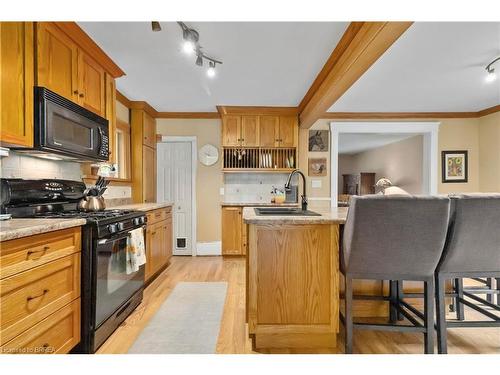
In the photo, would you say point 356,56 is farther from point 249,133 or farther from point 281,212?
point 249,133

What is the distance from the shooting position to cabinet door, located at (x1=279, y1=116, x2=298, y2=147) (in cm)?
468

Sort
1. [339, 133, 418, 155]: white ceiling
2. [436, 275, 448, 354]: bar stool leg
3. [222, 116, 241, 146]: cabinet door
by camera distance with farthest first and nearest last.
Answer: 1. [339, 133, 418, 155]: white ceiling
2. [222, 116, 241, 146]: cabinet door
3. [436, 275, 448, 354]: bar stool leg

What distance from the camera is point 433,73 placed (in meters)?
3.16

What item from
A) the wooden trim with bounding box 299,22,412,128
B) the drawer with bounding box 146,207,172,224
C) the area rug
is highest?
the wooden trim with bounding box 299,22,412,128

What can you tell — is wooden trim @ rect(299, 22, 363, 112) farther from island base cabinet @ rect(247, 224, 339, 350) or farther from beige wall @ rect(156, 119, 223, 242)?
beige wall @ rect(156, 119, 223, 242)

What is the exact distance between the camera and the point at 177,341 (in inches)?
79.5

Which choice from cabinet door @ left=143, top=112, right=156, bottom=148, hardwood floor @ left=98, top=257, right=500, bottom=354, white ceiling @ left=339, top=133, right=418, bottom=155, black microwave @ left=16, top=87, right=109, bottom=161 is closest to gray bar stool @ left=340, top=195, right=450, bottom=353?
hardwood floor @ left=98, top=257, right=500, bottom=354

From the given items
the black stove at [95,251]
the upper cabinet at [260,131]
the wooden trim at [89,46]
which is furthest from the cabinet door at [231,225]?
the wooden trim at [89,46]

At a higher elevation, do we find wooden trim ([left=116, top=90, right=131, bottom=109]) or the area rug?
wooden trim ([left=116, top=90, right=131, bottom=109])

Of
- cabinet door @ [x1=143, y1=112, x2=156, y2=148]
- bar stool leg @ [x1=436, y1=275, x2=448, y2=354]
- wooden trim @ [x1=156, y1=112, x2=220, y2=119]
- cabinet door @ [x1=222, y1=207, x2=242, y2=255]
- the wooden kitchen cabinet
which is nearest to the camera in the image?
bar stool leg @ [x1=436, y1=275, x2=448, y2=354]

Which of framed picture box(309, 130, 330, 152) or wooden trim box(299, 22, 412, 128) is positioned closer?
wooden trim box(299, 22, 412, 128)

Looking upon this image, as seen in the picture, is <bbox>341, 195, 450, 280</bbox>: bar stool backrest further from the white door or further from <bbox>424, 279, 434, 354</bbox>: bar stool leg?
the white door

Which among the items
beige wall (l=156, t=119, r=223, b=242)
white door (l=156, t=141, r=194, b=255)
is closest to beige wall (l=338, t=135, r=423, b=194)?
beige wall (l=156, t=119, r=223, b=242)

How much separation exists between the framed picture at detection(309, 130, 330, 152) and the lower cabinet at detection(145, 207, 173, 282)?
2658mm
